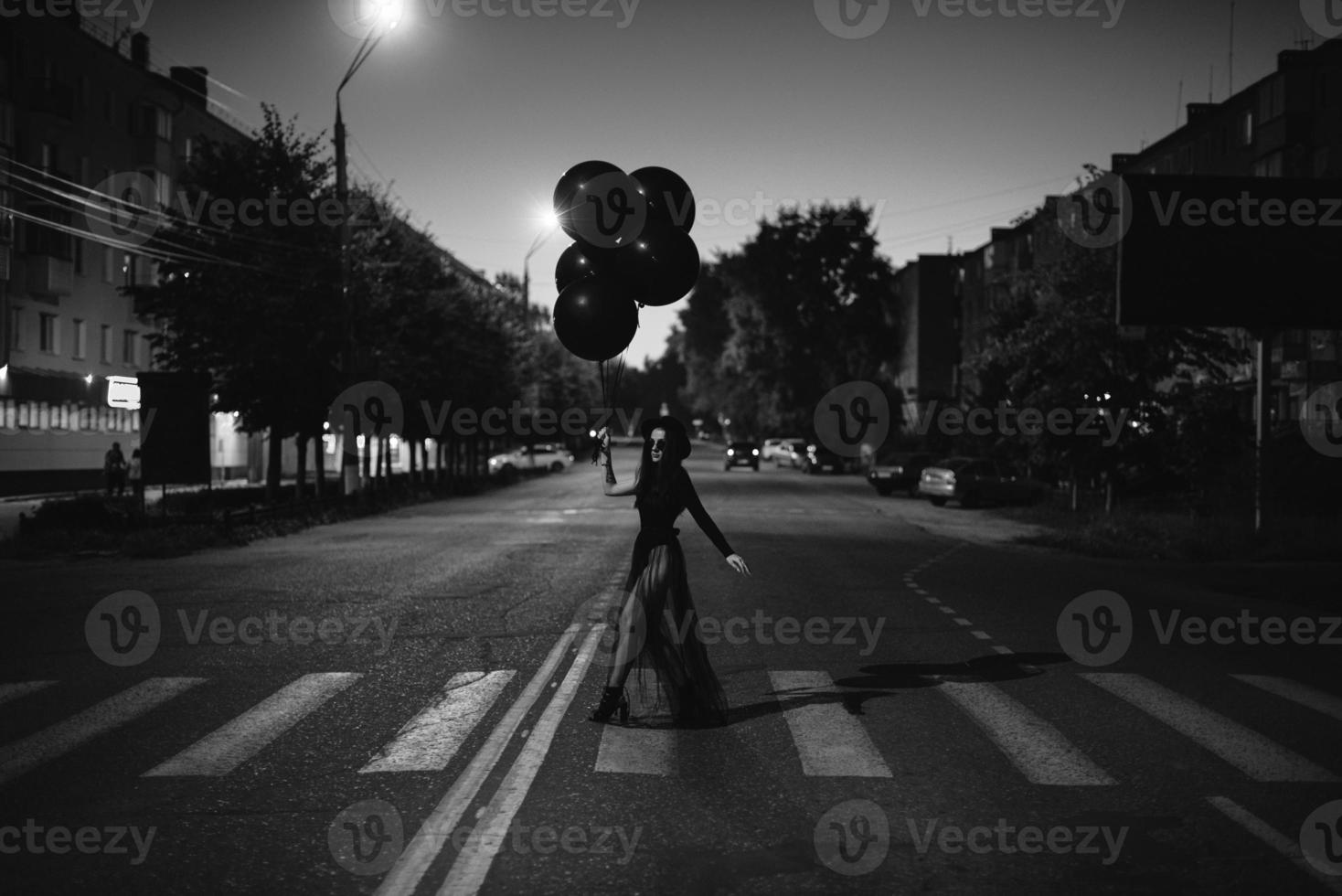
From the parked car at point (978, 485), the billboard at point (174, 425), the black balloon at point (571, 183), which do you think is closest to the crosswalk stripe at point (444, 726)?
the black balloon at point (571, 183)

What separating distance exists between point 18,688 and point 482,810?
17.0 feet

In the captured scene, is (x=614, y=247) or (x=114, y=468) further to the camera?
(x=114, y=468)

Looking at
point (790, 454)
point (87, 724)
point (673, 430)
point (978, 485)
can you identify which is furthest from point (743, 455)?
point (87, 724)

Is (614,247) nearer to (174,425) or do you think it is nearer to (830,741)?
(830,741)

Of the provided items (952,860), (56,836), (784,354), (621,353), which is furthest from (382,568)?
(784,354)

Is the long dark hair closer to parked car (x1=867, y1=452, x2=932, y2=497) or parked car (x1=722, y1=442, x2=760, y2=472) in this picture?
parked car (x1=867, y1=452, x2=932, y2=497)

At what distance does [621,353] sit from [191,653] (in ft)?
15.6

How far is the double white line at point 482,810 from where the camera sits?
17.4 ft

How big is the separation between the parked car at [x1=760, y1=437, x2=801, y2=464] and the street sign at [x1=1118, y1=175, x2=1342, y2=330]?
181 feet

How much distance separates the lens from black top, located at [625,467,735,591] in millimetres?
8320

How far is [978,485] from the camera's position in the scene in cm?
3956

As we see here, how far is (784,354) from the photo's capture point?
80.4 m

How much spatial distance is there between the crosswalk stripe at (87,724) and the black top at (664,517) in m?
3.50

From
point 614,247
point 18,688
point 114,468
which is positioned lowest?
point 18,688
